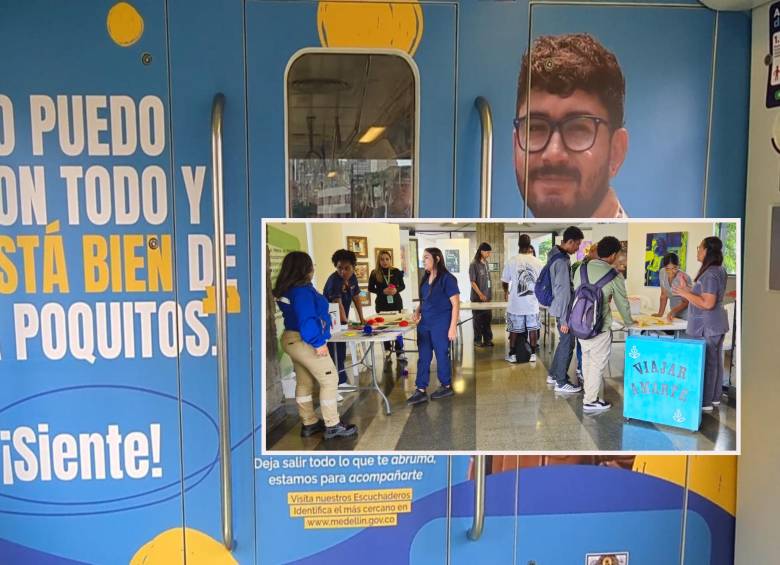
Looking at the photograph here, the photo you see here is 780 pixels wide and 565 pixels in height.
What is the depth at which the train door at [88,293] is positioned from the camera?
5.82 ft

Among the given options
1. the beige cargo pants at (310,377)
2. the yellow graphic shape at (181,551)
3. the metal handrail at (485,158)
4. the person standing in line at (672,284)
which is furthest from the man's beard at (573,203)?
the yellow graphic shape at (181,551)

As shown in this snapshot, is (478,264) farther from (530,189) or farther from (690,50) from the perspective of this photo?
(690,50)

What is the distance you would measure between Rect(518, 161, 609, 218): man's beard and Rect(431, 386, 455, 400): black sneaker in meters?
0.66

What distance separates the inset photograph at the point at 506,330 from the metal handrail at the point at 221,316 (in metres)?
0.26

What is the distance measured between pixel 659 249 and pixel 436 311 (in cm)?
67

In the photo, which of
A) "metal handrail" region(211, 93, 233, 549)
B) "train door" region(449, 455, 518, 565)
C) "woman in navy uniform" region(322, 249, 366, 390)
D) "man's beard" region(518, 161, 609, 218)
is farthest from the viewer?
A: "train door" region(449, 455, 518, 565)

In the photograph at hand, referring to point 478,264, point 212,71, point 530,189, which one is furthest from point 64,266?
point 530,189

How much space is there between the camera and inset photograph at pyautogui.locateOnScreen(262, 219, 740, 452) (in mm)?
1602

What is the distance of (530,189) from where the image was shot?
1859 millimetres

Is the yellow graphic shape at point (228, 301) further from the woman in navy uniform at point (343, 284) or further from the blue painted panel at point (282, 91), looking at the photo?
the woman in navy uniform at point (343, 284)

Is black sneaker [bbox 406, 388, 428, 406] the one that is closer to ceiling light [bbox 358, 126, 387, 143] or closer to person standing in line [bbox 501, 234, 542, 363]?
person standing in line [bbox 501, 234, 542, 363]

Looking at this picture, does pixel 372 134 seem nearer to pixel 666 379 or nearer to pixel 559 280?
pixel 559 280

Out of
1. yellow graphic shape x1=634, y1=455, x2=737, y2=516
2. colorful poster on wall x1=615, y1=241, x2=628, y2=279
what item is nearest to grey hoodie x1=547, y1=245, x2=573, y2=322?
colorful poster on wall x1=615, y1=241, x2=628, y2=279

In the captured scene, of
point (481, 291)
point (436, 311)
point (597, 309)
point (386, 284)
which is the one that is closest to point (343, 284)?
point (386, 284)
